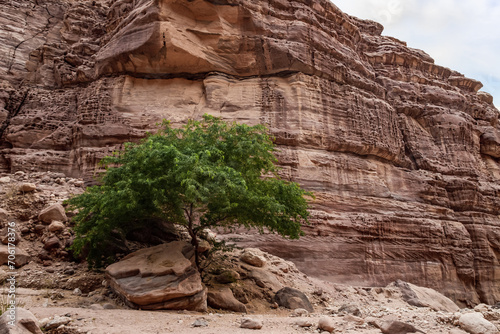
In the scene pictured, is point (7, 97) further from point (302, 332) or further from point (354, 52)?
point (354, 52)

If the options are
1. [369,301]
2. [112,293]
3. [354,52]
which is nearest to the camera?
[112,293]

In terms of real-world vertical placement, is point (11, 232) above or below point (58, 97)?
below

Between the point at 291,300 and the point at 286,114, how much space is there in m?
11.5

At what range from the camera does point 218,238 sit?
14.4 m

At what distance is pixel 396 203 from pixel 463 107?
48.1 ft

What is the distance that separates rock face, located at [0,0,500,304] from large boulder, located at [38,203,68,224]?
18.0 feet

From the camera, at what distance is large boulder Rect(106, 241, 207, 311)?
301 inches

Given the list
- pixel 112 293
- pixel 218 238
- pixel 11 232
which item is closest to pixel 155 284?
pixel 112 293

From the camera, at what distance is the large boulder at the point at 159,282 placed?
7645mm

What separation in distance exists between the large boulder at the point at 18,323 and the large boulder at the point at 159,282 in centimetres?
245

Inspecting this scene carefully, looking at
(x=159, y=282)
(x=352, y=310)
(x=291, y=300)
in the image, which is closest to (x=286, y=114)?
(x=291, y=300)

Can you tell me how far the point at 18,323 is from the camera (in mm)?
5121

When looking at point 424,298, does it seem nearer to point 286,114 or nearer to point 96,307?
point 286,114

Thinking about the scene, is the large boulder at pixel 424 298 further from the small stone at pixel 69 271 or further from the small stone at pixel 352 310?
the small stone at pixel 69 271
